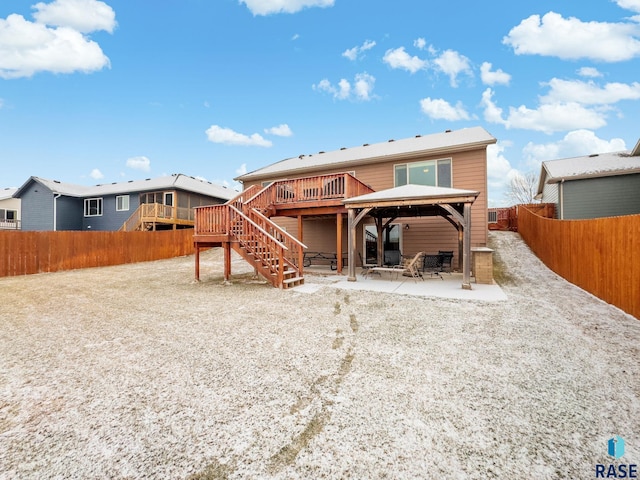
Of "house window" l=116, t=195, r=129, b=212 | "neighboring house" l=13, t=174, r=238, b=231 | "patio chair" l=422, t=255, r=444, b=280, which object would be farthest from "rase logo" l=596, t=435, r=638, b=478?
"house window" l=116, t=195, r=129, b=212

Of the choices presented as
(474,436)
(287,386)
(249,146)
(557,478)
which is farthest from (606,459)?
(249,146)

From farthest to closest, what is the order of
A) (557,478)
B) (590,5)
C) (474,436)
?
(590,5) → (474,436) → (557,478)

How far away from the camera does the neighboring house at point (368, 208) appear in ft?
27.7

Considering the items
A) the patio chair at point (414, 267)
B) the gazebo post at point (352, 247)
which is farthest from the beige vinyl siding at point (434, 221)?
the gazebo post at point (352, 247)

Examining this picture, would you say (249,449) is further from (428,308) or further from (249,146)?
(249,146)

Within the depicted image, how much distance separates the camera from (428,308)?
5848mm

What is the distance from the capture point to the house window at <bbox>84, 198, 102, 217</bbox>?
73.9 feet

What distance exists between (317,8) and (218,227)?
Result: 13.7 m

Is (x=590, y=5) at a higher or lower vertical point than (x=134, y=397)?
higher

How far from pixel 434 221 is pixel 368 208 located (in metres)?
4.44

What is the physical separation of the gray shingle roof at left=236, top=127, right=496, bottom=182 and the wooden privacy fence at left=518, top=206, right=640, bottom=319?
442cm

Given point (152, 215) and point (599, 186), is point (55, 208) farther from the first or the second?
point (599, 186)

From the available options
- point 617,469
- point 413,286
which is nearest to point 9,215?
point 413,286

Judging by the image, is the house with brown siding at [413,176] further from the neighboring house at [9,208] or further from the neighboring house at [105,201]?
the neighboring house at [9,208]
